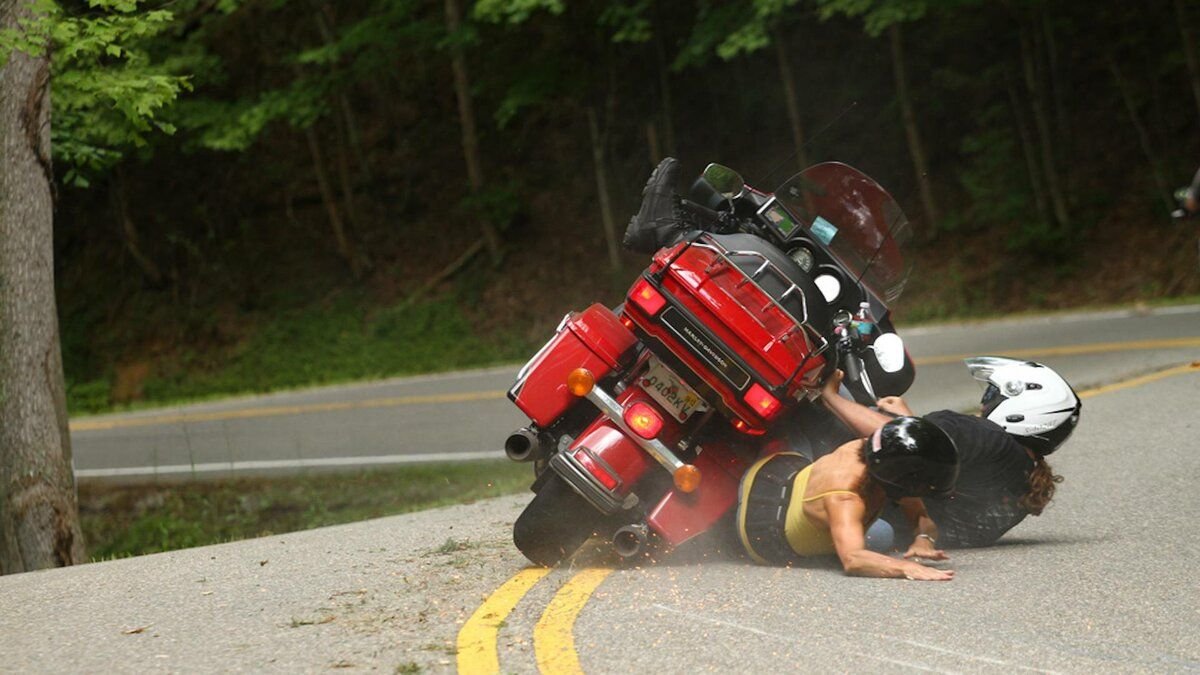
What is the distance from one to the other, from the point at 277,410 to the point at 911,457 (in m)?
14.1

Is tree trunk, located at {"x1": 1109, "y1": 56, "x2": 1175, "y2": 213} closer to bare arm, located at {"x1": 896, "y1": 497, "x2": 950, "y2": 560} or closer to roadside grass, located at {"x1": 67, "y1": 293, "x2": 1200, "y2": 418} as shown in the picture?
roadside grass, located at {"x1": 67, "y1": 293, "x2": 1200, "y2": 418}

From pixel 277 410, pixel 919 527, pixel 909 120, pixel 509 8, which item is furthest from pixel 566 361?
pixel 909 120

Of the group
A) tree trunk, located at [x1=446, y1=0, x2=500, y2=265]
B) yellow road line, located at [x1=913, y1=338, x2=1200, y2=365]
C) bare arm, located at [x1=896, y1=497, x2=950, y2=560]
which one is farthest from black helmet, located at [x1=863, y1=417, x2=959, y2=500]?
tree trunk, located at [x1=446, y1=0, x2=500, y2=265]

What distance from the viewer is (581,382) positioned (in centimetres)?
682

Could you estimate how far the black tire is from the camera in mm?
6992

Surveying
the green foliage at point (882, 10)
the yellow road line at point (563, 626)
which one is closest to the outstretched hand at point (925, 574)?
the yellow road line at point (563, 626)

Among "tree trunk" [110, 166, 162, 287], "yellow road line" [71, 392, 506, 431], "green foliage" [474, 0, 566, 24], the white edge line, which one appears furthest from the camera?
"tree trunk" [110, 166, 162, 287]

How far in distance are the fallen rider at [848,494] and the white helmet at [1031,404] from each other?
0.65m

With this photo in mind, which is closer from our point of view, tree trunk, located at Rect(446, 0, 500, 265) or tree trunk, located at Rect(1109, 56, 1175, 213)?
tree trunk, located at Rect(1109, 56, 1175, 213)

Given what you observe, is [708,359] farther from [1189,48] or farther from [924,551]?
[1189,48]

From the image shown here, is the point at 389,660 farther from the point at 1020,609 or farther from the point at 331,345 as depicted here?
the point at 331,345

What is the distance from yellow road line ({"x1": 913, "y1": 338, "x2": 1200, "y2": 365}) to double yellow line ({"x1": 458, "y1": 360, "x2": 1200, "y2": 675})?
425 inches

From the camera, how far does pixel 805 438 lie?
7.21 metres

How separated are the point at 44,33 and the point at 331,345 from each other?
60.6 feet
